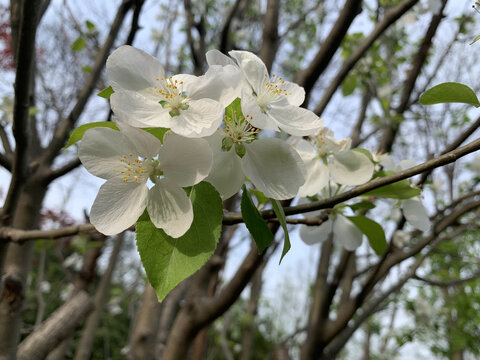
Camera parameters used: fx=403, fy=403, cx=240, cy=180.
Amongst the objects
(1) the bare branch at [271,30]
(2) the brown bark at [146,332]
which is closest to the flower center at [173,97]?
(1) the bare branch at [271,30]

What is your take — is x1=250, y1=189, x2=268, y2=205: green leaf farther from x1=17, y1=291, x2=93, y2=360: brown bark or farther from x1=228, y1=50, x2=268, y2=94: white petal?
x1=17, y1=291, x2=93, y2=360: brown bark

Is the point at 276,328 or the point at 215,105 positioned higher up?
the point at 215,105

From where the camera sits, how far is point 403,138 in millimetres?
4043

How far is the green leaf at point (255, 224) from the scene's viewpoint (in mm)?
521

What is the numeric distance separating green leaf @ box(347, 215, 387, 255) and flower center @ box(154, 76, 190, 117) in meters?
0.41

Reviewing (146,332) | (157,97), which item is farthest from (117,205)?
(146,332)

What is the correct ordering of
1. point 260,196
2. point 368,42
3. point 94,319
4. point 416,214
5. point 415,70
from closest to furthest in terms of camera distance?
1. point 260,196
2. point 416,214
3. point 368,42
4. point 415,70
5. point 94,319

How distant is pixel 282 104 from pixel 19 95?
53cm

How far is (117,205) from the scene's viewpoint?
1.72ft

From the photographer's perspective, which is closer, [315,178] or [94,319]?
[315,178]

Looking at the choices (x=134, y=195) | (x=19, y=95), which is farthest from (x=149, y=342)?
(x=134, y=195)

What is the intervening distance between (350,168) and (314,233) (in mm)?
188

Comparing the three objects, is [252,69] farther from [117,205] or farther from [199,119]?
[117,205]

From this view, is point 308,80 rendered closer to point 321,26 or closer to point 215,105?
point 215,105
